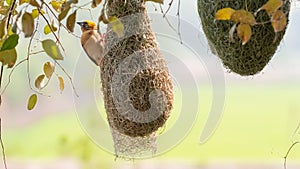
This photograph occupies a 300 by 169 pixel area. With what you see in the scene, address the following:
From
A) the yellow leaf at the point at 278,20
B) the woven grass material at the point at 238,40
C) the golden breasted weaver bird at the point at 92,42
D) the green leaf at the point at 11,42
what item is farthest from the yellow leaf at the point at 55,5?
the yellow leaf at the point at 278,20

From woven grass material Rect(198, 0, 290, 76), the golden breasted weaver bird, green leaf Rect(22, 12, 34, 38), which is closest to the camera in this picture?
green leaf Rect(22, 12, 34, 38)

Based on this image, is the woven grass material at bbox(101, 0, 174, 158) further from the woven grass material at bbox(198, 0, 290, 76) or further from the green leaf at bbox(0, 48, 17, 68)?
the green leaf at bbox(0, 48, 17, 68)

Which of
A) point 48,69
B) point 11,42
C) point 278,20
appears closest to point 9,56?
point 11,42

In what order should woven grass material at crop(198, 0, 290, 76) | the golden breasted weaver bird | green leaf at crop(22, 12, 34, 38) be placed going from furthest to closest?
the golden breasted weaver bird
woven grass material at crop(198, 0, 290, 76)
green leaf at crop(22, 12, 34, 38)

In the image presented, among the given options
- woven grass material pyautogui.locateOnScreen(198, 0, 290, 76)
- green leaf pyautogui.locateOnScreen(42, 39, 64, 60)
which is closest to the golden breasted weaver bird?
woven grass material pyautogui.locateOnScreen(198, 0, 290, 76)

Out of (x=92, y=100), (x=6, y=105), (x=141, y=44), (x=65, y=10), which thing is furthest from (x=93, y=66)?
(x=65, y=10)

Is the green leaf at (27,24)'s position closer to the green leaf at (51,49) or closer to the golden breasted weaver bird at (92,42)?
the green leaf at (51,49)

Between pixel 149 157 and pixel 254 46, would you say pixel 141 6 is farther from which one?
pixel 149 157
